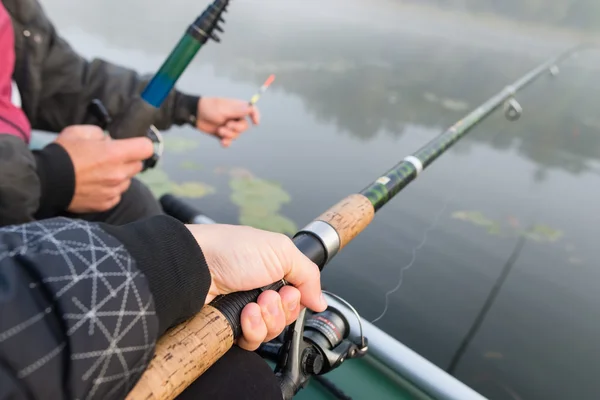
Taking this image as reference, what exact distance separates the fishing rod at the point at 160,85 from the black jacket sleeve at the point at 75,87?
10 cm

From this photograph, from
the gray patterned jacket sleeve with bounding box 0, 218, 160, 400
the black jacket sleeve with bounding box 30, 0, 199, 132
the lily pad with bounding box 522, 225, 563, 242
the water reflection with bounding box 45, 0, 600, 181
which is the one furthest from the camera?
the water reflection with bounding box 45, 0, 600, 181

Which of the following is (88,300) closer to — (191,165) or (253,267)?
(253,267)

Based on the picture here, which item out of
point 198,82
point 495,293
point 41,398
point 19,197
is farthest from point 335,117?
point 41,398

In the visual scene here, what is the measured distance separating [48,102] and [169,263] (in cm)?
95

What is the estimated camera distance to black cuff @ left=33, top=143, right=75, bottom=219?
32.8 inches

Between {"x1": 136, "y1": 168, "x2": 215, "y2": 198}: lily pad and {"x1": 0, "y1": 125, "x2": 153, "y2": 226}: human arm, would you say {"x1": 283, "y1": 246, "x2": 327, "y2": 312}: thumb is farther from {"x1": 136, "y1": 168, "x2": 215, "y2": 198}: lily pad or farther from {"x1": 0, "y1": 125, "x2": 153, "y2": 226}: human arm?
{"x1": 136, "y1": 168, "x2": 215, "y2": 198}: lily pad

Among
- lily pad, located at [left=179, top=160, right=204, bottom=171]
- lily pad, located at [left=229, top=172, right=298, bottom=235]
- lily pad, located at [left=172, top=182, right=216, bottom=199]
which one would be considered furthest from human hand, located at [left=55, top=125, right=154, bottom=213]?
lily pad, located at [left=179, top=160, right=204, bottom=171]

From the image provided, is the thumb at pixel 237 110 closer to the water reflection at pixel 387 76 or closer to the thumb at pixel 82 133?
the thumb at pixel 82 133

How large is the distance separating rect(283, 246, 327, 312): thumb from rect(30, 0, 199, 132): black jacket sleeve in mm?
872

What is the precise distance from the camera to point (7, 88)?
2.87ft

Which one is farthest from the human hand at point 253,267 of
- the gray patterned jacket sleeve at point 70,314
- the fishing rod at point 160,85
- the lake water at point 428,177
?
the lake water at point 428,177

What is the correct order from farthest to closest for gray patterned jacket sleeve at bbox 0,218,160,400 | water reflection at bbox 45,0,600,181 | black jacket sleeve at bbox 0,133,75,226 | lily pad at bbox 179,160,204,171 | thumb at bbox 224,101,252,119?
water reflection at bbox 45,0,600,181
lily pad at bbox 179,160,204,171
thumb at bbox 224,101,252,119
black jacket sleeve at bbox 0,133,75,226
gray patterned jacket sleeve at bbox 0,218,160,400

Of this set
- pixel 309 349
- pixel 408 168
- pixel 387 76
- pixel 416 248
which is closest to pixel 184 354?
pixel 309 349

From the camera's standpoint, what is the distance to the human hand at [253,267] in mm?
463
